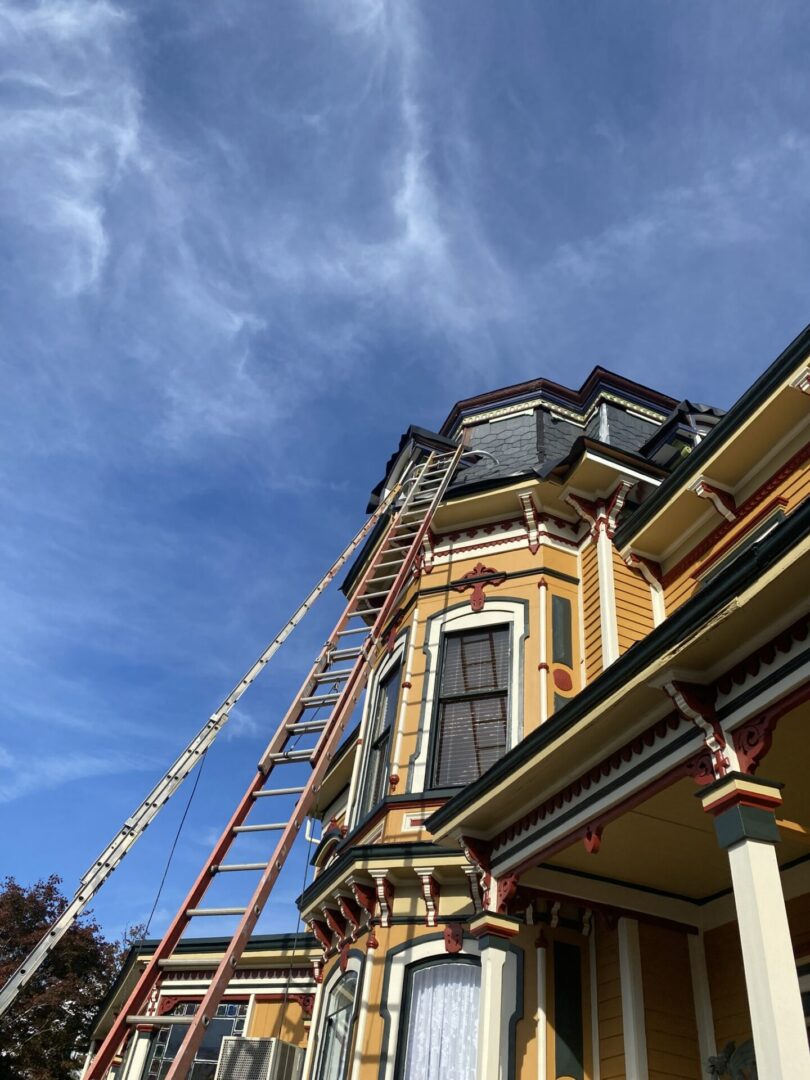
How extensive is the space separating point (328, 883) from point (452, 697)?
9.23 feet

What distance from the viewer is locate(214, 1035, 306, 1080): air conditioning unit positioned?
11703mm

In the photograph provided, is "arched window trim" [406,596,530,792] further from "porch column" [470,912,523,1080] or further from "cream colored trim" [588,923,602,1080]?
"porch column" [470,912,523,1080]

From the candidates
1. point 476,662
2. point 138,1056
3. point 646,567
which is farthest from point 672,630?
point 138,1056

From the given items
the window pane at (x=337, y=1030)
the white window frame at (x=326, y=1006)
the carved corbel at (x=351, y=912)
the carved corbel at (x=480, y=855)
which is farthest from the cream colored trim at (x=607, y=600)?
the window pane at (x=337, y=1030)

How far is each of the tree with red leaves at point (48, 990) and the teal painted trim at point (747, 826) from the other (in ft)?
75.4

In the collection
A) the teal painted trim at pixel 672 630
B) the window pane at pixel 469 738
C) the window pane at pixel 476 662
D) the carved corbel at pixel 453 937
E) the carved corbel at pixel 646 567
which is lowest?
the carved corbel at pixel 453 937

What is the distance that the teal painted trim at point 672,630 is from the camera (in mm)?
4883

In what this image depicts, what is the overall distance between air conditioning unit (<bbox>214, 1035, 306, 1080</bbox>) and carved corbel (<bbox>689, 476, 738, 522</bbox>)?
9837mm

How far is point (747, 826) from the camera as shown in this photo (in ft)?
16.4

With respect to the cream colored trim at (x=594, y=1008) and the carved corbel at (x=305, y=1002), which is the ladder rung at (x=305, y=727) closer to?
the cream colored trim at (x=594, y=1008)

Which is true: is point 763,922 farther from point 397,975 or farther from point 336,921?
point 336,921

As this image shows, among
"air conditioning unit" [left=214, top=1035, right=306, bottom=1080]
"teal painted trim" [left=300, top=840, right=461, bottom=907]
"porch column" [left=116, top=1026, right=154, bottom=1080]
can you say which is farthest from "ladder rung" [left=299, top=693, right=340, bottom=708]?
"porch column" [left=116, top=1026, right=154, bottom=1080]

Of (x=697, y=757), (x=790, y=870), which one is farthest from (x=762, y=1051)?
(x=790, y=870)

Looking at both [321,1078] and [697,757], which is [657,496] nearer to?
[697,757]
